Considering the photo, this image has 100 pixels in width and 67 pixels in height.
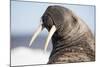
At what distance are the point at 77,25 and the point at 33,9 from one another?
0.62 meters

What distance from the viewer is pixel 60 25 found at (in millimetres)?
2758

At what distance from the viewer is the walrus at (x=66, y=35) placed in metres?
2.72

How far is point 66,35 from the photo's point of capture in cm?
279

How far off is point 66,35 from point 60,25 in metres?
0.15

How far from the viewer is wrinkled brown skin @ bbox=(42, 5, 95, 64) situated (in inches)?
108

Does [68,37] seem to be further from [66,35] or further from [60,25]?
[60,25]

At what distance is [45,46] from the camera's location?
2.69 metres

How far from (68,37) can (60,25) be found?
187 millimetres

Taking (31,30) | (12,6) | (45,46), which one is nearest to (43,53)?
(45,46)

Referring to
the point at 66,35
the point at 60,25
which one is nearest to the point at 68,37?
the point at 66,35

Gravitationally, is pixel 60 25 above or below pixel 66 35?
above

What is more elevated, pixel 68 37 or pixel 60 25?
pixel 60 25
